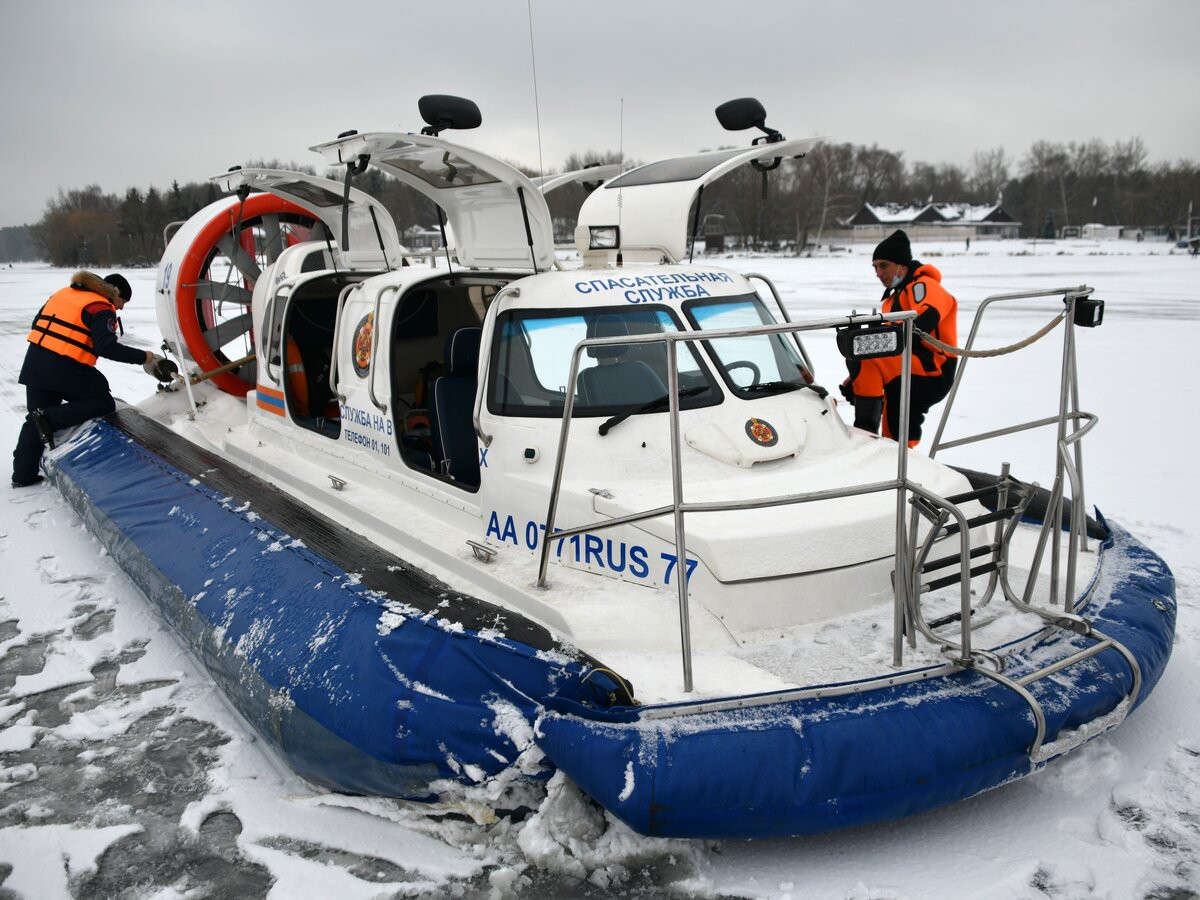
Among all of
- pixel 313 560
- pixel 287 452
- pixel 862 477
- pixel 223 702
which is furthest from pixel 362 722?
pixel 287 452

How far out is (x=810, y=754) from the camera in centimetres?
253

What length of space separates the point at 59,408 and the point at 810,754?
611cm

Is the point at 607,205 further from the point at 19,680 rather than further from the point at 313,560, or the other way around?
the point at 19,680

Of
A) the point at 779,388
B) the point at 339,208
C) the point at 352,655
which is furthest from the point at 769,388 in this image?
the point at 339,208

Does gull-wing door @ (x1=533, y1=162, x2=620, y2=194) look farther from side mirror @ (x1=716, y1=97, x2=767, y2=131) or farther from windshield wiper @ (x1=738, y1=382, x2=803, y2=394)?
windshield wiper @ (x1=738, y1=382, x2=803, y2=394)

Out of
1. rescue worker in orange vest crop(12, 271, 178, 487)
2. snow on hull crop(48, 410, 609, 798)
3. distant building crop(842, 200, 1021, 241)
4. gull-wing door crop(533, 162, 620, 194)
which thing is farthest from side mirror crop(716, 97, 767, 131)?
distant building crop(842, 200, 1021, 241)

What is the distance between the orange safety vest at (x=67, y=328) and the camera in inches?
259

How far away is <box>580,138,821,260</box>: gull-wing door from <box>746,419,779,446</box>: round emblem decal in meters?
1.37

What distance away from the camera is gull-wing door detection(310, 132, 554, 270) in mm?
4113

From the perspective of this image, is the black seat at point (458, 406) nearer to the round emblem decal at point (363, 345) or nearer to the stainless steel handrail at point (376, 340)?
the stainless steel handrail at point (376, 340)

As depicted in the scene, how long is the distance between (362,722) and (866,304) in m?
15.0

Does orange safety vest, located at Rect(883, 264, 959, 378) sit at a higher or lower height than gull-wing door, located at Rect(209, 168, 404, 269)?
lower

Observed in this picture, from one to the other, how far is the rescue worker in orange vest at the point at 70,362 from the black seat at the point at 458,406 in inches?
127

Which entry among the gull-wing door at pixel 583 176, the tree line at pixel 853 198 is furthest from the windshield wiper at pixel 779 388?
the tree line at pixel 853 198
